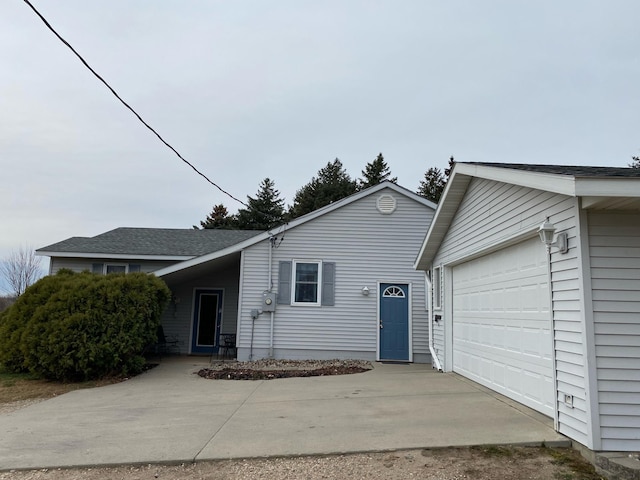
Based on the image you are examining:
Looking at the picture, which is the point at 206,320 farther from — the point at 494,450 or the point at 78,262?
the point at 494,450

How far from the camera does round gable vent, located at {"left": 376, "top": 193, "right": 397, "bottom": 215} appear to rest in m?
12.2

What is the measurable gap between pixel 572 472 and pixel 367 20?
29.2 ft

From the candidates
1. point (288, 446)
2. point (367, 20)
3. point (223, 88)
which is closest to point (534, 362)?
point (288, 446)

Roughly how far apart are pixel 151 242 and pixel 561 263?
13152 millimetres

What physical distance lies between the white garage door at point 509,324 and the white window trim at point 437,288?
1.30 meters

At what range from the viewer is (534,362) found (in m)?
5.18

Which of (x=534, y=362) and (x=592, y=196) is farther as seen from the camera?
(x=534, y=362)

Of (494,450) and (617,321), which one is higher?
(617,321)

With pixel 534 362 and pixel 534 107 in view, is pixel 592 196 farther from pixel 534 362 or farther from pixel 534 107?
pixel 534 107

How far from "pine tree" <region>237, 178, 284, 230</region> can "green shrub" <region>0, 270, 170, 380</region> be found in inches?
1113

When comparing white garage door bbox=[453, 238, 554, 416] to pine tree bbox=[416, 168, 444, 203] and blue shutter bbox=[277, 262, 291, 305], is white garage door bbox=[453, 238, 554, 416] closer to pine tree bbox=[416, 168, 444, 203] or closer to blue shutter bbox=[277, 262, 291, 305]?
blue shutter bbox=[277, 262, 291, 305]

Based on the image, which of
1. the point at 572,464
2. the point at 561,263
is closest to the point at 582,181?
the point at 561,263

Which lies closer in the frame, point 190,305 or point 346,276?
point 346,276

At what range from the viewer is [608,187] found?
359cm
